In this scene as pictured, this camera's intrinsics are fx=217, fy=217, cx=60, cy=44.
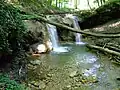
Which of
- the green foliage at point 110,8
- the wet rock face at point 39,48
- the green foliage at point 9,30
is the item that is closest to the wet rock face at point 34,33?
the wet rock face at point 39,48

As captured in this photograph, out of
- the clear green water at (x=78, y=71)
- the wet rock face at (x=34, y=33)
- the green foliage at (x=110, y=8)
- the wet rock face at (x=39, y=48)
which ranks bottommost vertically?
the clear green water at (x=78, y=71)

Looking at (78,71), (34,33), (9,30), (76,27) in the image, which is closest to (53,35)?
(76,27)

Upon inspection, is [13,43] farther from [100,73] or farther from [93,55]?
[93,55]

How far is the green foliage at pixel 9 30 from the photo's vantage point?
579cm

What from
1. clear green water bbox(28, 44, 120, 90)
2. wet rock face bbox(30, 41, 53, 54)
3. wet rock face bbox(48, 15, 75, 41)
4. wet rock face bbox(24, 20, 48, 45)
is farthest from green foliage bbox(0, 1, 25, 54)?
wet rock face bbox(48, 15, 75, 41)

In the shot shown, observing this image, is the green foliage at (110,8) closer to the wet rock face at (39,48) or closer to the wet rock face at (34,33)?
the wet rock face at (34,33)

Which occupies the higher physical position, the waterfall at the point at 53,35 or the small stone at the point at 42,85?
the waterfall at the point at 53,35

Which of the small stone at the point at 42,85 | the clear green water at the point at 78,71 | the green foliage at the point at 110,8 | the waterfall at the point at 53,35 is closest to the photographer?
the small stone at the point at 42,85

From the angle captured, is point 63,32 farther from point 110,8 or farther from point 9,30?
point 9,30

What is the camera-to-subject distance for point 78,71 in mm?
7086

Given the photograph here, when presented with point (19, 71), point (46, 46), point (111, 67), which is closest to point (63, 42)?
point (46, 46)

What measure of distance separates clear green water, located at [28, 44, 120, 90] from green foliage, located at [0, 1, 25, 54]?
3.40 feet

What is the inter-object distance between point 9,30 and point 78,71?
8.46 ft

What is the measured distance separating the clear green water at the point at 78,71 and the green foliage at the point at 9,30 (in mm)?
1036
